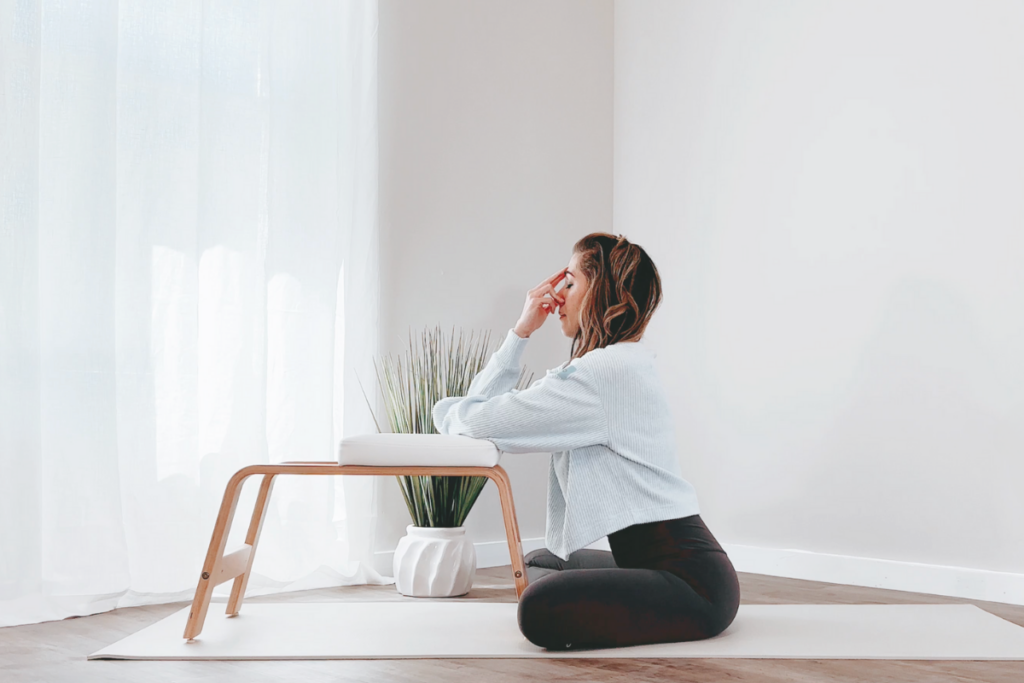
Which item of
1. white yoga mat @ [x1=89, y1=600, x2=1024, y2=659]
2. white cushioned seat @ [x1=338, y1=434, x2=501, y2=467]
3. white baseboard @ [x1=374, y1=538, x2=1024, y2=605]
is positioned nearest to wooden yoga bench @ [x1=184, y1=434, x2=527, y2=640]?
white cushioned seat @ [x1=338, y1=434, x2=501, y2=467]

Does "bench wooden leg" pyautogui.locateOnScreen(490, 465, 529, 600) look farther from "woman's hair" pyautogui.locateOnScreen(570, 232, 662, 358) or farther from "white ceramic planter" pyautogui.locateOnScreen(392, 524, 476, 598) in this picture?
"white ceramic planter" pyautogui.locateOnScreen(392, 524, 476, 598)

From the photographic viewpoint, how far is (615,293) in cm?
237

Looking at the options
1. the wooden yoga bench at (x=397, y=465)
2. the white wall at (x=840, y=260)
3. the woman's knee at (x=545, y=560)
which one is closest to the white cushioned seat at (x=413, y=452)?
the wooden yoga bench at (x=397, y=465)

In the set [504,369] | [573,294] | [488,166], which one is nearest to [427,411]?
[504,369]

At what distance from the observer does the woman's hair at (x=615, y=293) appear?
2.34m

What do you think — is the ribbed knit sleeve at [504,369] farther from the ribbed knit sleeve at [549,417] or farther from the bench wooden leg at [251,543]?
the bench wooden leg at [251,543]

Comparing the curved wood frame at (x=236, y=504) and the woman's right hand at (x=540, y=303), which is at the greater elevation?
the woman's right hand at (x=540, y=303)

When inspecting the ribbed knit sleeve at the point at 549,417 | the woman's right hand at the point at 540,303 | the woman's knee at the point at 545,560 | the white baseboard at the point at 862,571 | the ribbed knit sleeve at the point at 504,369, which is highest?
the woman's right hand at the point at 540,303

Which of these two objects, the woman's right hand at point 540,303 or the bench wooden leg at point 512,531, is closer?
the bench wooden leg at point 512,531

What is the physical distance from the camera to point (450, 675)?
191cm

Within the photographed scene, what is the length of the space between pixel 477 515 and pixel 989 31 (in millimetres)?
2371

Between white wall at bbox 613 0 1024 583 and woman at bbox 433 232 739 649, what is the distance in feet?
4.42

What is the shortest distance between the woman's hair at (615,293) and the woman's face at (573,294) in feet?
0.06

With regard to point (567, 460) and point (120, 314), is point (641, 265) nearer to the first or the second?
point (567, 460)
